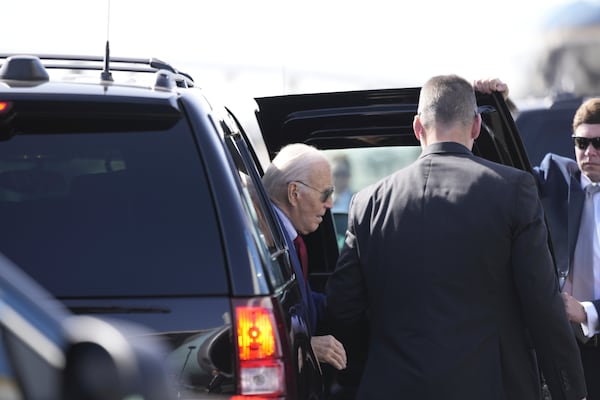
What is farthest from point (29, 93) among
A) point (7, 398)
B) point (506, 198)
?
point (7, 398)

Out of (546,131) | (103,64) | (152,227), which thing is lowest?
(546,131)

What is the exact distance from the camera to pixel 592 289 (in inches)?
206

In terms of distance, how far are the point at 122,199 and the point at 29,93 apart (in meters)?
0.41

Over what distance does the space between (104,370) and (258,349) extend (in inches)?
58.6

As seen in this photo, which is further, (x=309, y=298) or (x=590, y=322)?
(x=590, y=322)

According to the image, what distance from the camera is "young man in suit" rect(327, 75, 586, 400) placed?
383 cm

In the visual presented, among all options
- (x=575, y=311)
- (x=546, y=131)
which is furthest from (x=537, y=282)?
(x=546, y=131)

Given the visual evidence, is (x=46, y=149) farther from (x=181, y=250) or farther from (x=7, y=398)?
(x=7, y=398)

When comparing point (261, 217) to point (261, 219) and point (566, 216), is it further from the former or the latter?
point (566, 216)

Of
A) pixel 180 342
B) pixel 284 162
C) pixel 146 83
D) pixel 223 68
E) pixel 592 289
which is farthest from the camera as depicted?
pixel 223 68

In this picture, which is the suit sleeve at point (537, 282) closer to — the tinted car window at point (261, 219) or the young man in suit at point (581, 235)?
the tinted car window at point (261, 219)

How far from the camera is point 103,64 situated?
13.6ft

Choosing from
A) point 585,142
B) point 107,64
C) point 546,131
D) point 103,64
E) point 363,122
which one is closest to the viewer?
point 107,64

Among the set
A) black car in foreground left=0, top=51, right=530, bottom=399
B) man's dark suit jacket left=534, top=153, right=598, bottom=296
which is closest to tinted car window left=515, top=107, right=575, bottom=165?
man's dark suit jacket left=534, top=153, right=598, bottom=296
